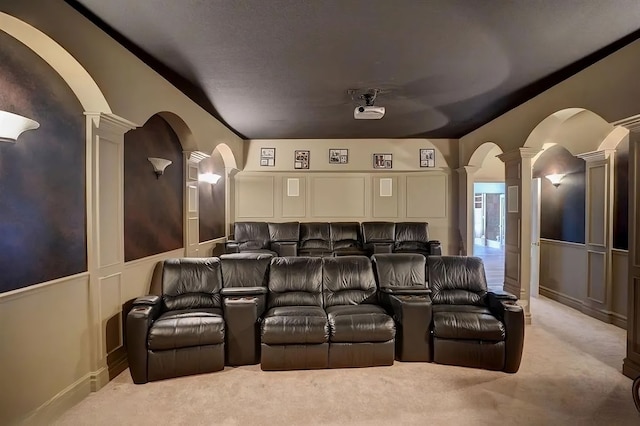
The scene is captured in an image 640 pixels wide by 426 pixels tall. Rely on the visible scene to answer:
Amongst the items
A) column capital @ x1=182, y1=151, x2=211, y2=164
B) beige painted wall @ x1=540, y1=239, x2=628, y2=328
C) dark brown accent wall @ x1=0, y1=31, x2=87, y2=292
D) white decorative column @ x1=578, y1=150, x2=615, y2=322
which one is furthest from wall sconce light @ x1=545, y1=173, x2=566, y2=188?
dark brown accent wall @ x1=0, y1=31, x2=87, y2=292

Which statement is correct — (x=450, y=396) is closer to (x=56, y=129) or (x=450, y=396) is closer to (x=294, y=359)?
(x=294, y=359)

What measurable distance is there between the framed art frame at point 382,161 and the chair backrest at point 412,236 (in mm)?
1287

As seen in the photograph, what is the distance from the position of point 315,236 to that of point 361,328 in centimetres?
338

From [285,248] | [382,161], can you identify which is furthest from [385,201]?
[285,248]

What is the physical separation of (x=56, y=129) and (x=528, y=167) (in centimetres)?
487

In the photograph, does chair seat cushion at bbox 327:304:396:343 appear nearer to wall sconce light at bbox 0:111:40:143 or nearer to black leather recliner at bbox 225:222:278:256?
wall sconce light at bbox 0:111:40:143

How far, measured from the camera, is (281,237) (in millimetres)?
6305

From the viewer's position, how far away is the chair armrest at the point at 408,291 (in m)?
3.43

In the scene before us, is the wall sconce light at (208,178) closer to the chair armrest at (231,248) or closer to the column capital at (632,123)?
the chair armrest at (231,248)

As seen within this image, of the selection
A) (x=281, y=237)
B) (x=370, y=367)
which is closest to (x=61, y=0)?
(x=370, y=367)

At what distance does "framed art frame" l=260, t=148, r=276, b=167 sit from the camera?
704 cm

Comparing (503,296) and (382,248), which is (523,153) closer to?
(503,296)

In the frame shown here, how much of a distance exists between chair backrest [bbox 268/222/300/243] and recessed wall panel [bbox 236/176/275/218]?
0.83 m

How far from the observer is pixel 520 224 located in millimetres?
4488
